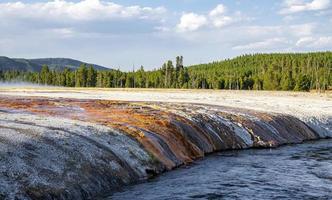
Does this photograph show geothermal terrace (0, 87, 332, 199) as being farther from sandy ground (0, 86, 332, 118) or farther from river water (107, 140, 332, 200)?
sandy ground (0, 86, 332, 118)

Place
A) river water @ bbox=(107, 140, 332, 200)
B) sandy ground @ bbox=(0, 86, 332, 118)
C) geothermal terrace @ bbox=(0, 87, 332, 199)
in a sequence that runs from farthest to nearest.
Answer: sandy ground @ bbox=(0, 86, 332, 118), river water @ bbox=(107, 140, 332, 200), geothermal terrace @ bbox=(0, 87, 332, 199)

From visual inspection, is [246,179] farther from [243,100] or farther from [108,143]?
[243,100]

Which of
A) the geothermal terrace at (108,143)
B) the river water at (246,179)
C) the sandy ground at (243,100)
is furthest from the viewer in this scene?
the sandy ground at (243,100)

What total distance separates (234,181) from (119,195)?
212 inches

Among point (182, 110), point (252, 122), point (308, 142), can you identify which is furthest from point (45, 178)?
point (308, 142)

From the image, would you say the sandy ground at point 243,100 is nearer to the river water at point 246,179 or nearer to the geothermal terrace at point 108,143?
the geothermal terrace at point 108,143

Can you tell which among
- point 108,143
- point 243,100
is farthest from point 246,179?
point 243,100

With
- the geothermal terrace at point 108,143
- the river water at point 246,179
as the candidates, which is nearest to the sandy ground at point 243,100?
the geothermal terrace at point 108,143

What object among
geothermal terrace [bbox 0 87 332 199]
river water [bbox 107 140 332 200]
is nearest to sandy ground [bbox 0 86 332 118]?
geothermal terrace [bbox 0 87 332 199]

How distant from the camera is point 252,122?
3600 centimetres

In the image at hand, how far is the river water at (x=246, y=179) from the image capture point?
17469 millimetres

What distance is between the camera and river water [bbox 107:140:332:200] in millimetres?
17469

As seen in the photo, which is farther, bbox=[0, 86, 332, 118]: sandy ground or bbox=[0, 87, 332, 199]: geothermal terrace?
bbox=[0, 86, 332, 118]: sandy ground

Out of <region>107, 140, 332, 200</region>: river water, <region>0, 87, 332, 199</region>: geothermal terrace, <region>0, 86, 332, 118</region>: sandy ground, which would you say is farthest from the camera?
<region>0, 86, 332, 118</region>: sandy ground
